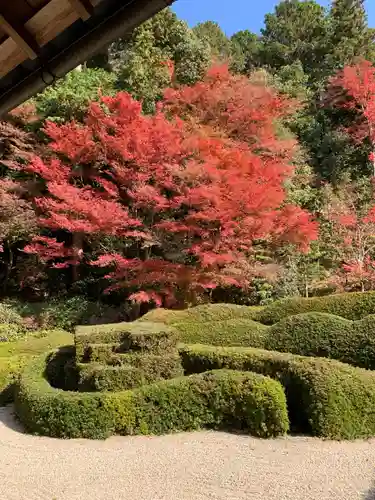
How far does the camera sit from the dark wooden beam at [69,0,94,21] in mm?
1396

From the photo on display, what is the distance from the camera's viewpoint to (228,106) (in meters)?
15.4

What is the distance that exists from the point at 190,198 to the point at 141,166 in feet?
6.28

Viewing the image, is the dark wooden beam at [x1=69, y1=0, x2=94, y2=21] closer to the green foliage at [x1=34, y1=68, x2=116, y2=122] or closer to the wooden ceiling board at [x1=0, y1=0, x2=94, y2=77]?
the wooden ceiling board at [x1=0, y1=0, x2=94, y2=77]

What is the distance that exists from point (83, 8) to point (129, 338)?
6745mm

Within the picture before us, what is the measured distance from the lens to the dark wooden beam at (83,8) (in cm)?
140

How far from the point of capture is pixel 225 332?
29.1ft

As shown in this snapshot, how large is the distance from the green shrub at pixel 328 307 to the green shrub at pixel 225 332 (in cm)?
56

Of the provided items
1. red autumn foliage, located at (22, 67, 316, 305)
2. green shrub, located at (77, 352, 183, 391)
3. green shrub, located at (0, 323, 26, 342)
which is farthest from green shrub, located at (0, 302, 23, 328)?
green shrub, located at (77, 352, 183, 391)

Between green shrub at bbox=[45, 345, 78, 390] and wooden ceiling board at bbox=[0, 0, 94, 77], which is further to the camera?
green shrub at bbox=[45, 345, 78, 390]

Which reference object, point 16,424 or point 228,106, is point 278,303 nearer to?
point 16,424

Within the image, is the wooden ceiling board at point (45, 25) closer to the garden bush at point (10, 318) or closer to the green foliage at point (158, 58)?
the garden bush at point (10, 318)

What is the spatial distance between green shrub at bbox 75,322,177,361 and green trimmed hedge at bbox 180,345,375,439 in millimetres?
1748

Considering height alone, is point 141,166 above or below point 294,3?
below

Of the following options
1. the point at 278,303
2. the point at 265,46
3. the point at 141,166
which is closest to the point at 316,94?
the point at 265,46
